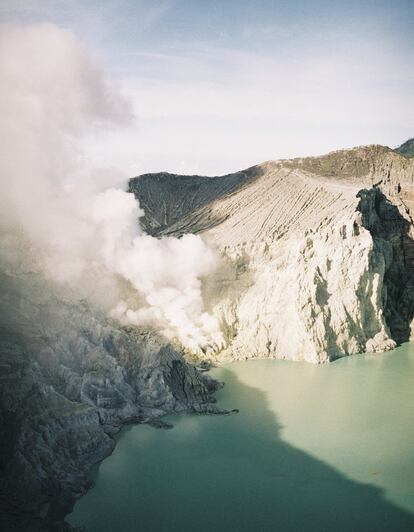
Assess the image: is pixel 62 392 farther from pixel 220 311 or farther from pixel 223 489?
pixel 220 311

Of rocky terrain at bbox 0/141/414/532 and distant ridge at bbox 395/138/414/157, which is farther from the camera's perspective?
distant ridge at bbox 395/138/414/157

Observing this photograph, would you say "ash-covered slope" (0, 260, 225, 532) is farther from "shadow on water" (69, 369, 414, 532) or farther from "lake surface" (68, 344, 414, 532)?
"shadow on water" (69, 369, 414, 532)

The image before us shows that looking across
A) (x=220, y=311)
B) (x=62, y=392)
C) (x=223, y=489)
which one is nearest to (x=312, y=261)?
(x=220, y=311)

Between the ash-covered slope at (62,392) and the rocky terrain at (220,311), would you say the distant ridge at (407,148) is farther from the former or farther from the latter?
the ash-covered slope at (62,392)

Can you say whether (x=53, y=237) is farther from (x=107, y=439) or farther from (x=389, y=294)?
(x=389, y=294)

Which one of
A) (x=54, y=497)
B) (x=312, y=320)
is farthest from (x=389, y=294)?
(x=54, y=497)

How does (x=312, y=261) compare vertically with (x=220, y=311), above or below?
above

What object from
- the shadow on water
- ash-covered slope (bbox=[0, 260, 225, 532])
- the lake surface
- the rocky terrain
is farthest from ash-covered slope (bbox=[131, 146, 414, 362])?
the shadow on water
